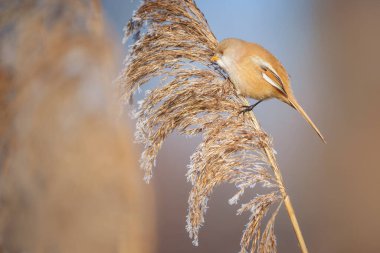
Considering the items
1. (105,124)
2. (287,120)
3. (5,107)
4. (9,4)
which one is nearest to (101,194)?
(105,124)

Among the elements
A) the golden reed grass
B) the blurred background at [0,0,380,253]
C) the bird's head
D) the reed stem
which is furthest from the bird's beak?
the golden reed grass

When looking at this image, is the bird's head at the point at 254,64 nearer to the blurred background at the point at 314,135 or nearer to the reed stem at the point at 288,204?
the blurred background at the point at 314,135

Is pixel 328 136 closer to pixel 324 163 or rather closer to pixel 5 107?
pixel 324 163

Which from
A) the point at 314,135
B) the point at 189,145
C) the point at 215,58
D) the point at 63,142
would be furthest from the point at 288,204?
the point at 63,142

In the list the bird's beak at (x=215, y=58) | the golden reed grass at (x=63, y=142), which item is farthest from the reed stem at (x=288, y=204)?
the golden reed grass at (x=63, y=142)

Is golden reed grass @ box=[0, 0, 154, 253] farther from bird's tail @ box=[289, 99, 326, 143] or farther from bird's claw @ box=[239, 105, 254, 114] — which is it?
bird's tail @ box=[289, 99, 326, 143]

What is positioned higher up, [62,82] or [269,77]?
[62,82]

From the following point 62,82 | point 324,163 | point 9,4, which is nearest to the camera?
point 324,163

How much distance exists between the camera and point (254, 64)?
53.6 inches

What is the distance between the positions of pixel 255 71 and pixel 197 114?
0.82 ft

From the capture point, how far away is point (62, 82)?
1.67 metres

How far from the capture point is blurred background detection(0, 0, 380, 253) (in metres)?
1.32

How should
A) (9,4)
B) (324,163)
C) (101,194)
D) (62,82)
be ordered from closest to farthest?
(324,163), (101,194), (62,82), (9,4)

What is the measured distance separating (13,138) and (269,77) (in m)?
1.15
